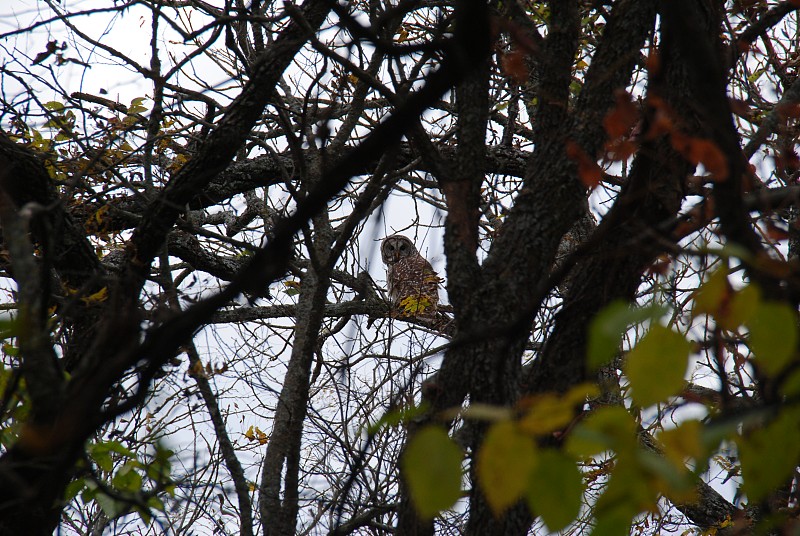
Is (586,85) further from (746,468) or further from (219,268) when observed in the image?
(219,268)

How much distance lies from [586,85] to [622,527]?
2014 mm

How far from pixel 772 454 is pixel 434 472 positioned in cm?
47

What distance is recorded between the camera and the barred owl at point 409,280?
5.52 meters

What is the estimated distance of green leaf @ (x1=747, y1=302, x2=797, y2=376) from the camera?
3.02ft

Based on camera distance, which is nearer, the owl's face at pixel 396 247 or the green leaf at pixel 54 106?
the green leaf at pixel 54 106

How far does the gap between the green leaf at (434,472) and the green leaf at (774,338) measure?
1.43 feet

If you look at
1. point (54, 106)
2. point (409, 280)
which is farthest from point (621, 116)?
point (409, 280)

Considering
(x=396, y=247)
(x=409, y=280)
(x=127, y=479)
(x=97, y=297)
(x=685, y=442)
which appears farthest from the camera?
(x=396, y=247)

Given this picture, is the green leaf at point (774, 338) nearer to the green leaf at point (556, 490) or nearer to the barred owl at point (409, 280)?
the green leaf at point (556, 490)

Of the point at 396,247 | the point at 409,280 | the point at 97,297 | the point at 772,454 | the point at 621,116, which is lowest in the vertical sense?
the point at 772,454

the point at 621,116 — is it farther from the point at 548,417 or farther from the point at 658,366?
the point at 548,417

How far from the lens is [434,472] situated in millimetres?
896

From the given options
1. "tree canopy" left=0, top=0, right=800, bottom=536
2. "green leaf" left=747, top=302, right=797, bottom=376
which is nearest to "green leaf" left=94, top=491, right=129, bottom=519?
"tree canopy" left=0, top=0, right=800, bottom=536

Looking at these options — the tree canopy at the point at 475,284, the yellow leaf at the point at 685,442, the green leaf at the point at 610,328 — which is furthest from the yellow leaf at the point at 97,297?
the yellow leaf at the point at 685,442
